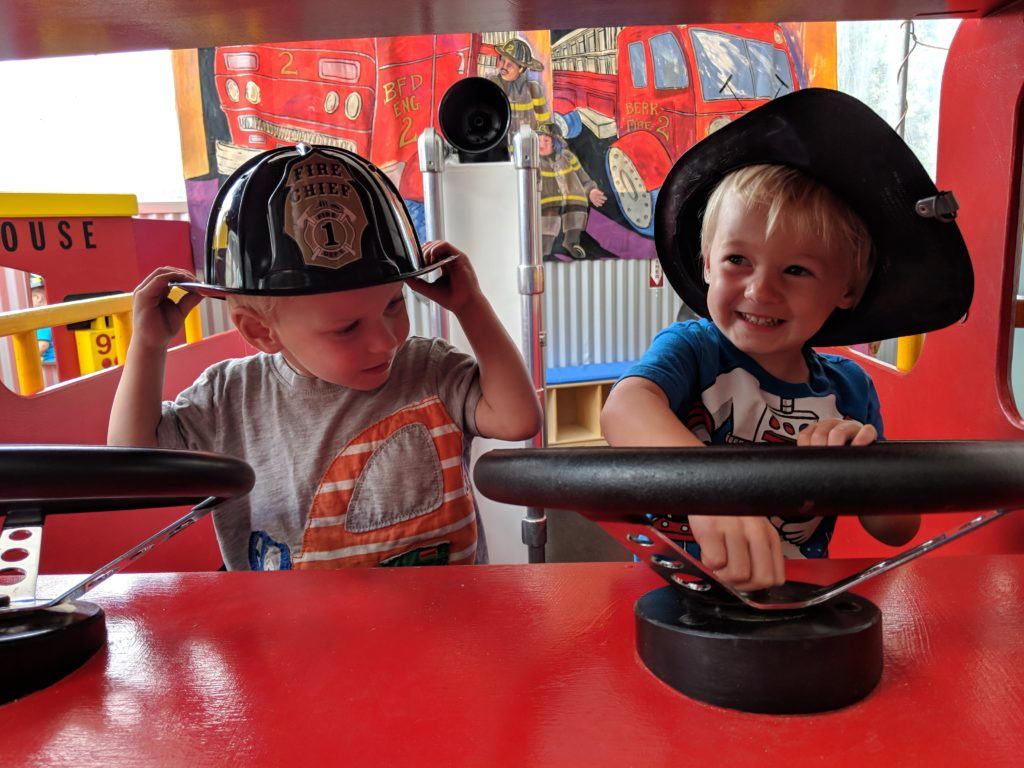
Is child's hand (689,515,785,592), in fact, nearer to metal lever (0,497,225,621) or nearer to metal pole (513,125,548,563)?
metal lever (0,497,225,621)

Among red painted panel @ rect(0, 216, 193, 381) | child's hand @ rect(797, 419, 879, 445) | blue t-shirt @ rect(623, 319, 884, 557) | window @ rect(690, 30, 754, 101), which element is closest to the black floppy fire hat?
blue t-shirt @ rect(623, 319, 884, 557)

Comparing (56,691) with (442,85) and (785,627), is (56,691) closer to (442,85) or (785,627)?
(785,627)

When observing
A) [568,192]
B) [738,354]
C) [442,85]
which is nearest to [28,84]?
[442,85]

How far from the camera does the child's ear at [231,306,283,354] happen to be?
869mm

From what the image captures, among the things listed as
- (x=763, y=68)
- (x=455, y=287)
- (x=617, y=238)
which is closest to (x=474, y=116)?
(x=455, y=287)

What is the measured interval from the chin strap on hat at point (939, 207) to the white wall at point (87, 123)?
3643 mm

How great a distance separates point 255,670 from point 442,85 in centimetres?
355

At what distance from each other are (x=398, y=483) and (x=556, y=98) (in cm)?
317

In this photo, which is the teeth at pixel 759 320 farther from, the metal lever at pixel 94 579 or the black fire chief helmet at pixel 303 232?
the metal lever at pixel 94 579

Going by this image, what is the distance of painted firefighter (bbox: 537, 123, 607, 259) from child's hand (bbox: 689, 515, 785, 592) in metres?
3.43

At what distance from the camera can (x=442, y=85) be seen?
3.69m

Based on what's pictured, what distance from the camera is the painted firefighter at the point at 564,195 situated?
3.78 metres

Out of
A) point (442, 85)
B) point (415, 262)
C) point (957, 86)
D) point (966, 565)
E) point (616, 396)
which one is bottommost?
point (966, 565)

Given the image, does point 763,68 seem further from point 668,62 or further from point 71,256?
point 71,256
